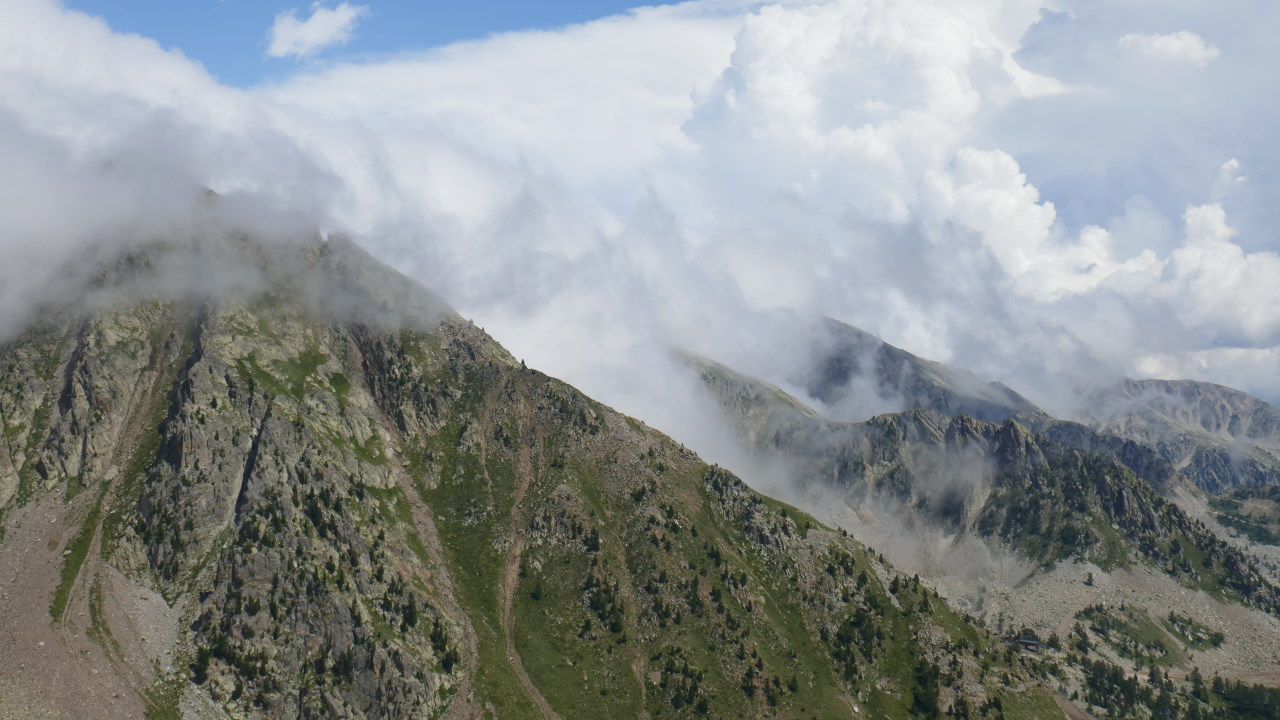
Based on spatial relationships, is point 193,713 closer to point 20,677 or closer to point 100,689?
point 100,689

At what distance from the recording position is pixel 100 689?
193375mm

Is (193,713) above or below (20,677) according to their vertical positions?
below

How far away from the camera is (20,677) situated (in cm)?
18962

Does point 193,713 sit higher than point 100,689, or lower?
lower

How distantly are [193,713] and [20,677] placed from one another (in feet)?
131

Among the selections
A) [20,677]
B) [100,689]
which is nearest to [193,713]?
[100,689]

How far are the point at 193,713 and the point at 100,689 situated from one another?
22216mm

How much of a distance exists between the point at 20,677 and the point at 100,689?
17.8 m

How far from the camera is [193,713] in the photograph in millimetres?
198750
